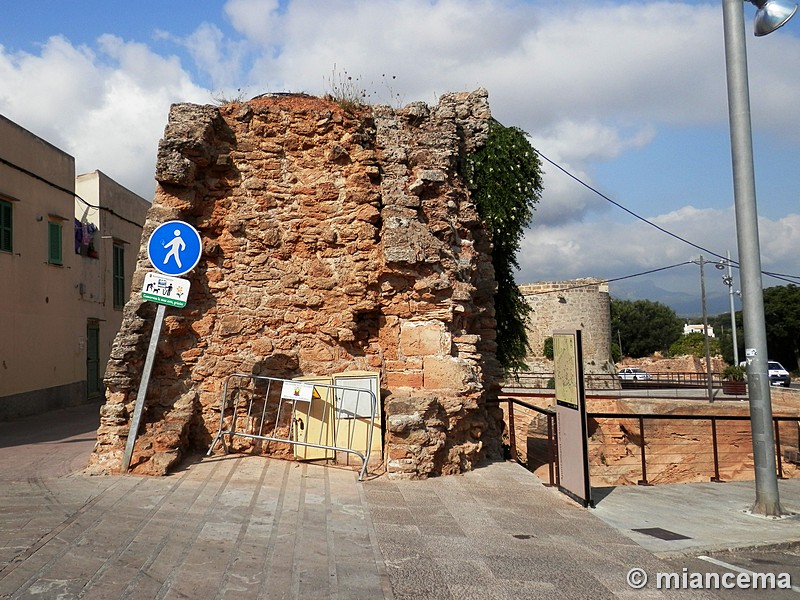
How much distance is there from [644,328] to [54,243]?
2441 inches

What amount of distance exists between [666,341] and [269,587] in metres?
70.1

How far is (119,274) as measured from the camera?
21.6 meters

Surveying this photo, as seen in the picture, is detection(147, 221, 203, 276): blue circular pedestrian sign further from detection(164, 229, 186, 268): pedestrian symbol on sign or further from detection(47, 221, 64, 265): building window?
detection(47, 221, 64, 265): building window

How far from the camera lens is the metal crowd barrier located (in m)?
8.08

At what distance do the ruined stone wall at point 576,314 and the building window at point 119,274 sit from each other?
24.1m

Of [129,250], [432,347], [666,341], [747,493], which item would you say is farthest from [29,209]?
[666,341]

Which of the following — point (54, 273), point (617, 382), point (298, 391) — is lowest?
point (617, 382)

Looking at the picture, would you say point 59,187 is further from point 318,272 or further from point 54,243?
point 318,272

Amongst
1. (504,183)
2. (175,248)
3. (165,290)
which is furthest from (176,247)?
(504,183)

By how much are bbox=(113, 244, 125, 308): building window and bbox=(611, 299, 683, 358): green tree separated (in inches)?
2175

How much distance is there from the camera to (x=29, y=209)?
15.8 metres

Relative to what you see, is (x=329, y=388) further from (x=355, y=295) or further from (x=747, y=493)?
(x=747, y=493)

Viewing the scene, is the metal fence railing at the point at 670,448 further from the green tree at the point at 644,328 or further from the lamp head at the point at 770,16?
the green tree at the point at 644,328

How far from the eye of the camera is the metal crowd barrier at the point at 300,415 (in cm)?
808
